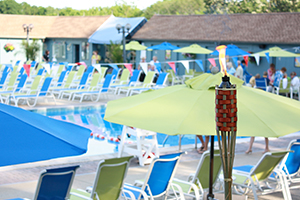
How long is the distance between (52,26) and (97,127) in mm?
24974

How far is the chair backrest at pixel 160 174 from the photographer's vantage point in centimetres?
466

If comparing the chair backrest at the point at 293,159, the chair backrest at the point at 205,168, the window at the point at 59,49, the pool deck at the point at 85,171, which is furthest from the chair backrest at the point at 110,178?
the window at the point at 59,49

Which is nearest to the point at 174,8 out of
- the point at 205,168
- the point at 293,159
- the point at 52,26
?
the point at 52,26

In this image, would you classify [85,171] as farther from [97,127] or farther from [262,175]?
[97,127]

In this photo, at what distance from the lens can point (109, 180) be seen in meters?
4.39

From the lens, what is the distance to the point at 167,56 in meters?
27.5

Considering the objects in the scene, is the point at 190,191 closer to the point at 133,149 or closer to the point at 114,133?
the point at 133,149

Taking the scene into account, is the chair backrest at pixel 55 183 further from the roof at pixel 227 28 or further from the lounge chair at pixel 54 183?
the roof at pixel 227 28

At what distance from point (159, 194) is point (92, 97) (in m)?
11.9

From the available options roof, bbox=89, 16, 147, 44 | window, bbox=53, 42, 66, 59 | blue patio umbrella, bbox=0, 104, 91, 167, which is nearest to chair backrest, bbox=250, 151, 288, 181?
blue patio umbrella, bbox=0, 104, 91, 167

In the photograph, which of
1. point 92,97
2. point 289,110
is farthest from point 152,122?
point 92,97

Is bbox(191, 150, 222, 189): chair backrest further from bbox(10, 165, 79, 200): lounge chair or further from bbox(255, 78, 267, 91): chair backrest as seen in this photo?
bbox(255, 78, 267, 91): chair backrest

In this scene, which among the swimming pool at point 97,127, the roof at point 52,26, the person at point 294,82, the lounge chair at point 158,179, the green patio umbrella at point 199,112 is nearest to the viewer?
the green patio umbrella at point 199,112

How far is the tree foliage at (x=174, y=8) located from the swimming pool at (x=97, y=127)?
26.3 metres
